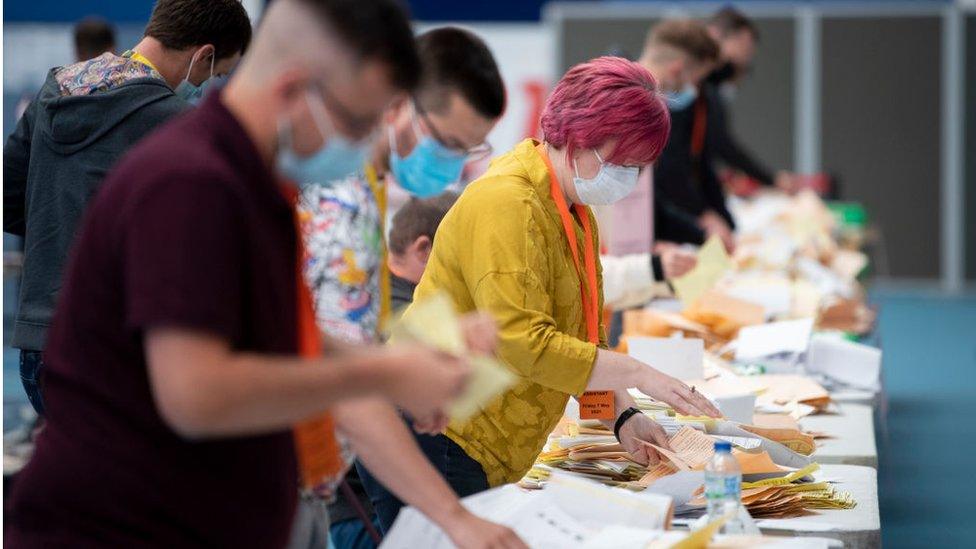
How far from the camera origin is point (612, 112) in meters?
2.33

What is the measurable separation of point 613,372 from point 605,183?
1.12ft

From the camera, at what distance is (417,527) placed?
1.75m

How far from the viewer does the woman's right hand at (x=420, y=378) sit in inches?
51.4

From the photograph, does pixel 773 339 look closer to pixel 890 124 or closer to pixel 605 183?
pixel 605 183

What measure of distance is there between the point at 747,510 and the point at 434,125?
837 mm

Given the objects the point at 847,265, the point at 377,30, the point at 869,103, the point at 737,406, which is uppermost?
the point at 377,30

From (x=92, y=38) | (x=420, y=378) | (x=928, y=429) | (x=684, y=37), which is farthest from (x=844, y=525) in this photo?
(x=928, y=429)

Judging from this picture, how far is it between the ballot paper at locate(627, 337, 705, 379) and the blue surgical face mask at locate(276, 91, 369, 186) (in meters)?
1.92

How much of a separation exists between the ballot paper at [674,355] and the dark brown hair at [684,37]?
1.84 meters

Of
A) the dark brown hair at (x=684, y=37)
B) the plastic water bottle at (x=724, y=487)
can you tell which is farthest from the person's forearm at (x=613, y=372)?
the dark brown hair at (x=684, y=37)

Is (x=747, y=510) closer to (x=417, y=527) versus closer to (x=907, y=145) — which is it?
(x=417, y=527)

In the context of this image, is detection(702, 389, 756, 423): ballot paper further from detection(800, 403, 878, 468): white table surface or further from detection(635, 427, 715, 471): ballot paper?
detection(635, 427, 715, 471): ballot paper

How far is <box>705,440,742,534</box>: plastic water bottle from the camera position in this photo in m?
2.05

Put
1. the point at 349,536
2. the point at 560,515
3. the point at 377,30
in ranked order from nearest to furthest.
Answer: the point at 377,30 → the point at 560,515 → the point at 349,536
